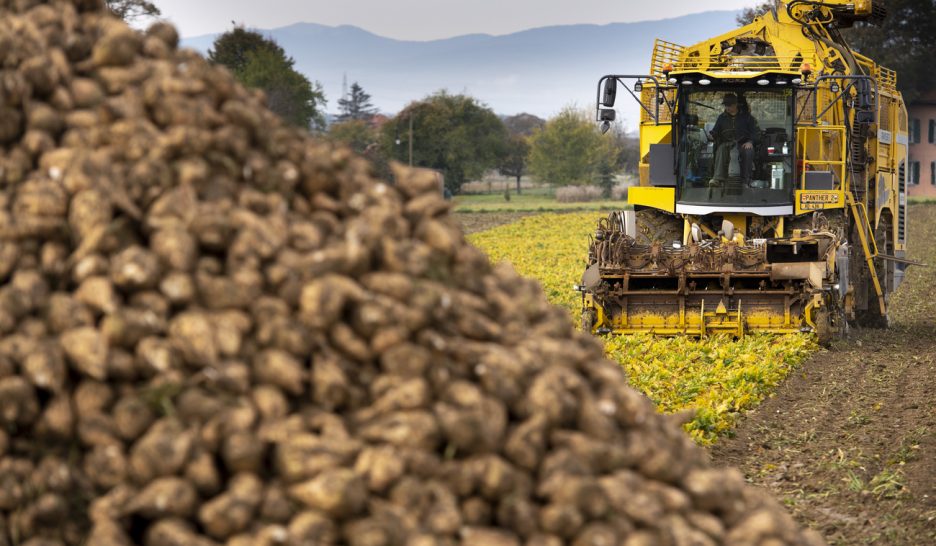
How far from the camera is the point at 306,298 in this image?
4230 millimetres

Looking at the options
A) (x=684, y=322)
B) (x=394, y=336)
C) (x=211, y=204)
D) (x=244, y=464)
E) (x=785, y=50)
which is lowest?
(x=684, y=322)

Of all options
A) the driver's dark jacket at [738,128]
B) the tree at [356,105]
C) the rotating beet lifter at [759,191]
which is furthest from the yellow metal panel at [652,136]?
the tree at [356,105]

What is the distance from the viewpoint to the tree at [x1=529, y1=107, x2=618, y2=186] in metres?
104

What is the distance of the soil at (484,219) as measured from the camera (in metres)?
49.7

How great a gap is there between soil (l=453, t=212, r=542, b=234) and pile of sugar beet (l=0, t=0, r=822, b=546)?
1629 inches

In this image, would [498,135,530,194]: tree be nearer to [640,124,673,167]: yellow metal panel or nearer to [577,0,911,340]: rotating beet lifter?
[577,0,911,340]: rotating beet lifter

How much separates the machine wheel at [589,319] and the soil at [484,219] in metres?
31.0

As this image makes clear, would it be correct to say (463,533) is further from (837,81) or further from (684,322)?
(837,81)

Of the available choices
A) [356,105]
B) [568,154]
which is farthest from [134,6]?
[356,105]

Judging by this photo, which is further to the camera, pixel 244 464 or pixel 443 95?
pixel 443 95

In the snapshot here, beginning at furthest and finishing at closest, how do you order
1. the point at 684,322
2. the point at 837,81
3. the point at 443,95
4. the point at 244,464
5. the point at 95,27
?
the point at 443,95, the point at 837,81, the point at 684,322, the point at 95,27, the point at 244,464

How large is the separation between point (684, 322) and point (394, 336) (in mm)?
11165

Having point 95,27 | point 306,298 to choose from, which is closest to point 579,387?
point 306,298

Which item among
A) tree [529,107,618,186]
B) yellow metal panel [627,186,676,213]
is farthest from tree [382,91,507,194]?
yellow metal panel [627,186,676,213]
